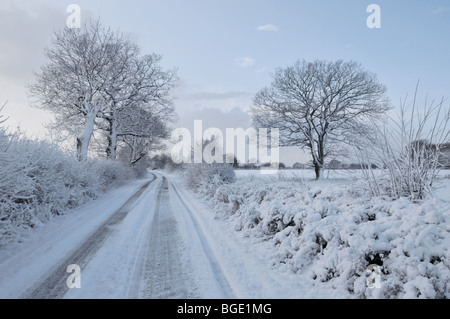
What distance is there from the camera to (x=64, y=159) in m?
10.7

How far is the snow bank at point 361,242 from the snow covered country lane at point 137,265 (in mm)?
471

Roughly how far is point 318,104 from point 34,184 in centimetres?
2123

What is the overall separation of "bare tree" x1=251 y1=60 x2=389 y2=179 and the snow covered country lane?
18.4 metres

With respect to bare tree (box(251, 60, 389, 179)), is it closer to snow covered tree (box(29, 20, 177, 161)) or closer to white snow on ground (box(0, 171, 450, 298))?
snow covered tree (box(29, 20, 177, 161))

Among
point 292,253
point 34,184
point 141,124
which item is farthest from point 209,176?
point 141,124

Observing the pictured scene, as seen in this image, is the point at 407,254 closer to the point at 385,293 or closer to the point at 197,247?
the point at 385,293

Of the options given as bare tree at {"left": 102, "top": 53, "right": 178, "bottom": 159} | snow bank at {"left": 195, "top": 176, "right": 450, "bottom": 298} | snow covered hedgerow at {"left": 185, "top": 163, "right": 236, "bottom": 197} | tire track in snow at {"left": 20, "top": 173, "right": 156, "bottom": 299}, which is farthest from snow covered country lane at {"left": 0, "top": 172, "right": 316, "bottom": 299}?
bare tree at {"left": 102, "top": 53, "right": 178, "bottom": 159}

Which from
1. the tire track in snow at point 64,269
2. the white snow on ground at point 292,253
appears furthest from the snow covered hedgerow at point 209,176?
the white snow on ground at point 292,253

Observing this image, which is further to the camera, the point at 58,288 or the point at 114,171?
the point at 114,171

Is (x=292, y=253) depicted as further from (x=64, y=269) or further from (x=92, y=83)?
(x=92, y=83)

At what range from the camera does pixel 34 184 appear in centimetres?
766
